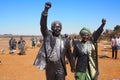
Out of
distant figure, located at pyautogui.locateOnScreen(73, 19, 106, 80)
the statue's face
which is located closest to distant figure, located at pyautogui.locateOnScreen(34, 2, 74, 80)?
the statue's face

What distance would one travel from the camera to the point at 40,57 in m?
6.29

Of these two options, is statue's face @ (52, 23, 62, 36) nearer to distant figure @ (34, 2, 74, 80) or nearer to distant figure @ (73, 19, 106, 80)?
distant figure @ (34, 2, 74, 80)

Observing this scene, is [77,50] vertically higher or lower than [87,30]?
lower

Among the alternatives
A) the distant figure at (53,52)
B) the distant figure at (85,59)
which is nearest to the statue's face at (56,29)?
the distant figure at (53,52)

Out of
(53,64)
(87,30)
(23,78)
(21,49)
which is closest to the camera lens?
(53,64)

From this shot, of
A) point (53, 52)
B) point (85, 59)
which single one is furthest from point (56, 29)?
point (85, 59)

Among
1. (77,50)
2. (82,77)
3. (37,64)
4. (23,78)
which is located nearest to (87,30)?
(77,50)

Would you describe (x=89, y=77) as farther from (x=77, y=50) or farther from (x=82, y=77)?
(x=77, y=50)

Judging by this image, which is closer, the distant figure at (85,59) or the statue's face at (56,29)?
the statue's face at (56,29)

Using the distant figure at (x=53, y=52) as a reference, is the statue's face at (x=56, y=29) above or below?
above

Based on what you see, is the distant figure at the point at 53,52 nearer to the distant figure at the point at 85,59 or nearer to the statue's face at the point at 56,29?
the statue's face at the point at 56,29

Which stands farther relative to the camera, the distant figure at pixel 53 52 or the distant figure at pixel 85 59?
the distant figure at pixel 85 59

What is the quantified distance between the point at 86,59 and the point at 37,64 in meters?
1.44

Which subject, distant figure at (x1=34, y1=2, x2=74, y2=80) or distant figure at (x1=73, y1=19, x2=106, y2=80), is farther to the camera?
distant figure at (x1=73, y1=19, x2=106, y2=80)
